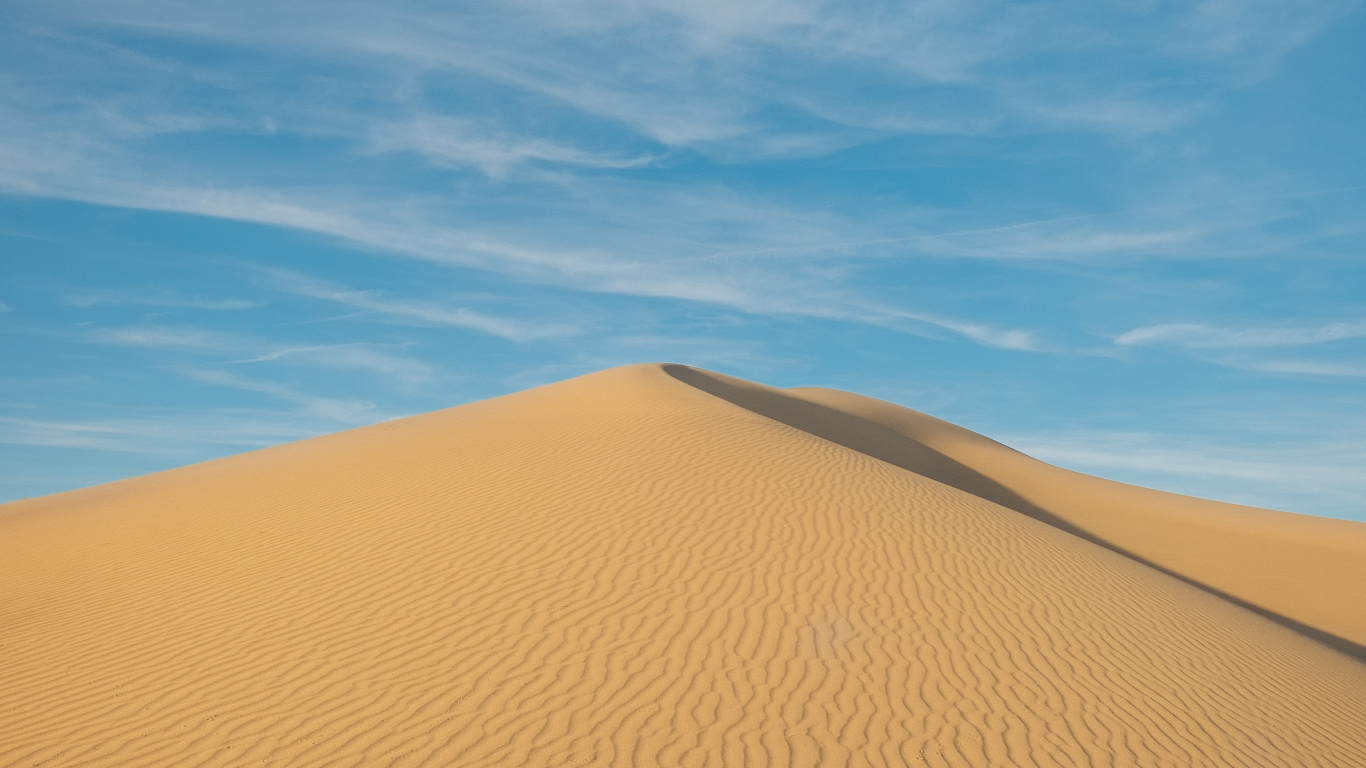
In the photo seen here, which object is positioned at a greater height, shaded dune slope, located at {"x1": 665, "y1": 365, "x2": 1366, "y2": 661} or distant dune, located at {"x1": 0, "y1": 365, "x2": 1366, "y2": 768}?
shaded dune slope, located at {"x1": 665, "y1": 365, "x2": 1366, "y2": 661}

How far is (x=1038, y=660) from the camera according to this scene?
977cm

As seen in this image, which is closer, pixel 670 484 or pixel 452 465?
pixel 670 484

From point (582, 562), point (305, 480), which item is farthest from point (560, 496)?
point (305, 480)

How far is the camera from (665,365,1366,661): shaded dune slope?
2134 cm

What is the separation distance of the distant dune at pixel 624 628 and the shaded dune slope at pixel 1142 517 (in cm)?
216

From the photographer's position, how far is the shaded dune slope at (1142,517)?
21.3 meters

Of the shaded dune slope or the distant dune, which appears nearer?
the distant dune

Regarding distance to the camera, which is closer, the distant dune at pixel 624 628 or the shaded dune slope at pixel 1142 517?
the distant dune at pixel 624 628

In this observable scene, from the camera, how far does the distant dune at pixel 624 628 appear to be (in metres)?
7.58

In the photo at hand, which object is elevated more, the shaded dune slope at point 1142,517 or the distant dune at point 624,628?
the shaded dune slope at point 1142,517

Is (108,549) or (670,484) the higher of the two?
(670,484)

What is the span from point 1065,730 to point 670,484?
771cm

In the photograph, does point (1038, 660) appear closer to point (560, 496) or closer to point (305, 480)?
point (560, 496)

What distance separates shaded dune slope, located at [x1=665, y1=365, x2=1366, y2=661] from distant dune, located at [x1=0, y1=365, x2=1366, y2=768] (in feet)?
7.08
